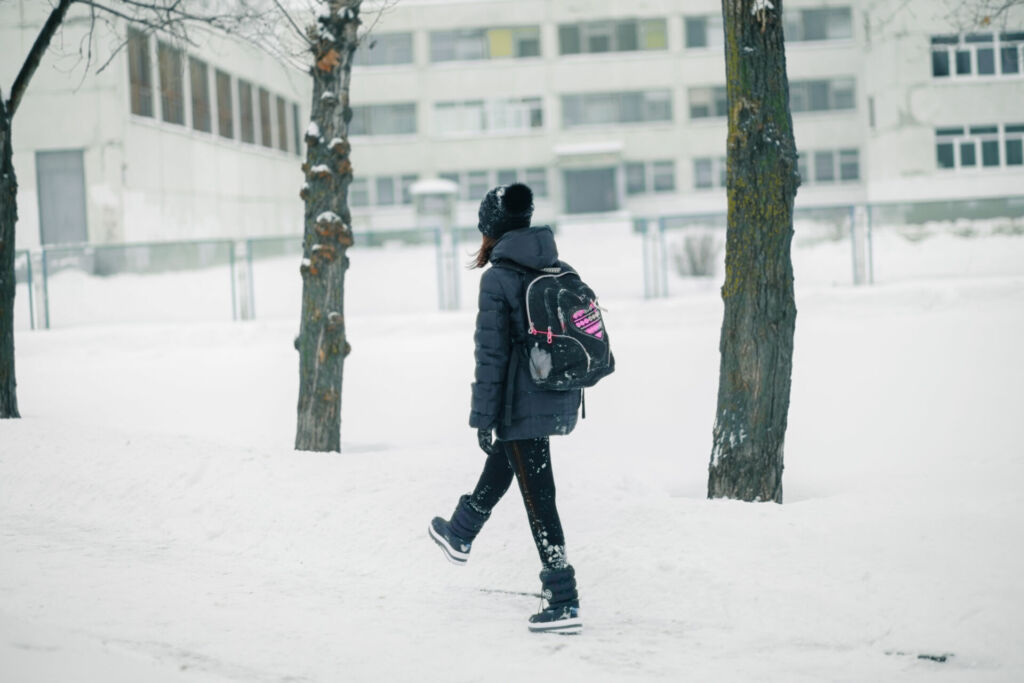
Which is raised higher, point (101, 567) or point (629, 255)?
point (629, 255)

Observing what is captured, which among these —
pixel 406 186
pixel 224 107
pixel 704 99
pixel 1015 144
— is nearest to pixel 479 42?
pixel 406 186

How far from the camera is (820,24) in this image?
1887 inches

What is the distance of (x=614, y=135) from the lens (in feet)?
160

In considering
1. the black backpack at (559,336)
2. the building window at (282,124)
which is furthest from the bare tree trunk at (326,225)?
the building window at (282,124)

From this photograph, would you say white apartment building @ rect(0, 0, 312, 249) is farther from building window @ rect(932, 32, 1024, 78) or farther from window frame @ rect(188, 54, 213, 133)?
building window @ rect(932, 32, 1024, 78)

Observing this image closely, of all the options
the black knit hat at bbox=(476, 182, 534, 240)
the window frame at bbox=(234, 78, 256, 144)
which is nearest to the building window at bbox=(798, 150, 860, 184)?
the window frame at bbox=(234, 78, 256, 144)

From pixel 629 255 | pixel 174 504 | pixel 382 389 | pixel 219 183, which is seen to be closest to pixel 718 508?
pixel 174 504

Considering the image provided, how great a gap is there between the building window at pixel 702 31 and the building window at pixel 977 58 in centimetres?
1147

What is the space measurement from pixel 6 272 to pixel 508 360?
→ 5.68m

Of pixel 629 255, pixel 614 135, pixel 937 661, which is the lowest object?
pixel 937 661

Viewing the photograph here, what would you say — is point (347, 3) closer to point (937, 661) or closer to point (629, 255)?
point (937, 661)

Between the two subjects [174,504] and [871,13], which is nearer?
[174,504]

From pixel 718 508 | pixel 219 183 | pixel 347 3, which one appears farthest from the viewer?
pixel 219 183

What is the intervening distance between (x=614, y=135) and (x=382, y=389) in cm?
3584
